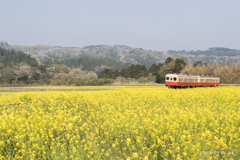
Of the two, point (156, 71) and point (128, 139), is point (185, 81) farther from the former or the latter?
point (156, 71)

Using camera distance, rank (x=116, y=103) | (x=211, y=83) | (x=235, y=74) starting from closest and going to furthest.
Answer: (x=116, y=103)
(x=211, y=83)
(x=235, y=74)

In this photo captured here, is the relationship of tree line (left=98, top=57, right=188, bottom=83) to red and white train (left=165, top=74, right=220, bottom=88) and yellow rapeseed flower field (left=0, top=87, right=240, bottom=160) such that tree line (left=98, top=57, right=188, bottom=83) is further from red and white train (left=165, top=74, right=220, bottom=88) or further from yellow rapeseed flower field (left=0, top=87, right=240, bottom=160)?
yellow rapeseed flower field (left=0, top=87, right=240, bottom=160)

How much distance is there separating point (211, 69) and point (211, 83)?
49.5ft

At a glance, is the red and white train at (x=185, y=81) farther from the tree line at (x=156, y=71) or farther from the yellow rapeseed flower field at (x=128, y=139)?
the tree line at (x=156, y=71)

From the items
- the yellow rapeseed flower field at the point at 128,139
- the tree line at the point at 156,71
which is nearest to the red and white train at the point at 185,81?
the yellow rapeseed flower field at the point at 128,139

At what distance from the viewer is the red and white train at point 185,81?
27.9m

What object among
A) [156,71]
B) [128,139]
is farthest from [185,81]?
[156,71]

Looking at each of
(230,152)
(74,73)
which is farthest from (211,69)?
(230,152)

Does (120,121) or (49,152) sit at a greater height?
(120,121)

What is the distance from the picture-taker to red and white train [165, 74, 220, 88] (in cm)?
2788

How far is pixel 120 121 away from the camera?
21.7 ft

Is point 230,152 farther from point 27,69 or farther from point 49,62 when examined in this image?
point 49,62

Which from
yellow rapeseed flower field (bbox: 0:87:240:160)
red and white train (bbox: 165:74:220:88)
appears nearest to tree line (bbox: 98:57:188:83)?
red and white train (bbox: 165:74:220:88)

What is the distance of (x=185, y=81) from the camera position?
1134 inches
